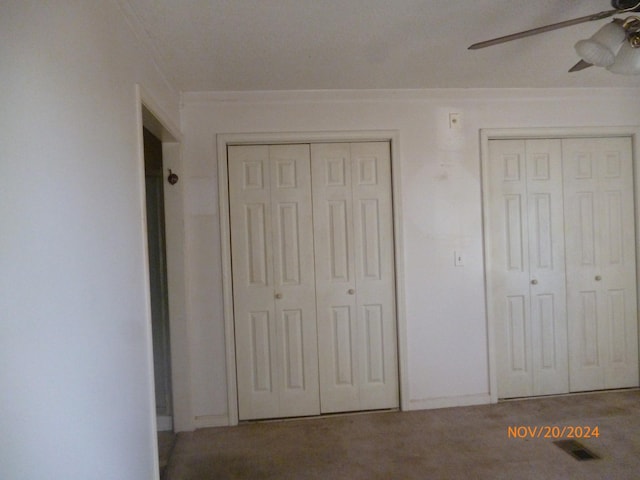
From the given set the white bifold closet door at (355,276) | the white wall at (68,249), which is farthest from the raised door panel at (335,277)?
the white wall at (68,249)

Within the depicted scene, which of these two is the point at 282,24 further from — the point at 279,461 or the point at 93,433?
the point at 279,461

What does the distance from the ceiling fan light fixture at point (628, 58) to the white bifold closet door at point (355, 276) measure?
4.84ft

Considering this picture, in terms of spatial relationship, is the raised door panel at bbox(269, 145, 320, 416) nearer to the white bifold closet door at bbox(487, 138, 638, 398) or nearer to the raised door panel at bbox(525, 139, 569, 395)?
the white bifold closet door at bbox(487, 138, 638, 398)

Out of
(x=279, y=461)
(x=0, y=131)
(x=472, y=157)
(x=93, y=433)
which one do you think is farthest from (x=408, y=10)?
(x=279, y=461)

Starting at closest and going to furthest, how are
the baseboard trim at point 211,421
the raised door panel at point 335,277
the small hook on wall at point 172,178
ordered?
the small hook on wall at point 172,178 → the baseboard trim at point 211,421 → the raised door panel at point 335,277

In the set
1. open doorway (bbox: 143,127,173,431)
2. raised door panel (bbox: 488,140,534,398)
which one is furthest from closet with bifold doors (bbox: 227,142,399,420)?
raised door panel (bbox: 488,140,534,398)

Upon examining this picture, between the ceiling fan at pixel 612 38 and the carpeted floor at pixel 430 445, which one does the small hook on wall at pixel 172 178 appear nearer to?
the carpeted floor at pixel 430 445

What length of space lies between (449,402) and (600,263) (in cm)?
167

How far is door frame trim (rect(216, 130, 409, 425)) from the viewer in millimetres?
2701

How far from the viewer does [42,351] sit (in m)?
0.90

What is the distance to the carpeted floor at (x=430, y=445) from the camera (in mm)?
2121

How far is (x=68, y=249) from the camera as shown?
1041mm

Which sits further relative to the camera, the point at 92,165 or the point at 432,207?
the point at 432,207

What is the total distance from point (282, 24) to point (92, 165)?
1.16 meters
